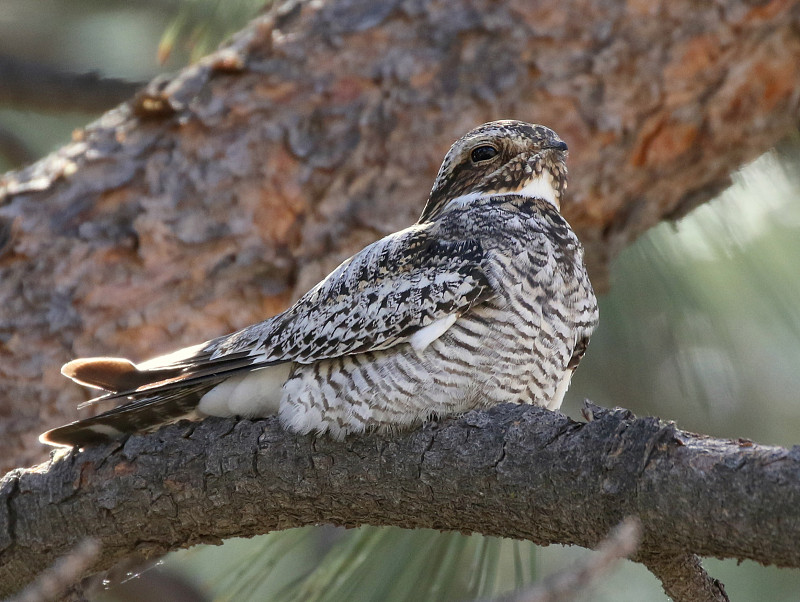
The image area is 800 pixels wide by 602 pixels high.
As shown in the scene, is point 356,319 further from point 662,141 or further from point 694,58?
point 694,58

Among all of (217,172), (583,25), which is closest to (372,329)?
(217,172)

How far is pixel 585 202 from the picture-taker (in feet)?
12.9

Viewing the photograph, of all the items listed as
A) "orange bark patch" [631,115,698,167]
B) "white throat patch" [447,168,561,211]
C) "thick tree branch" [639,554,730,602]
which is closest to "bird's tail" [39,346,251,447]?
"white throat patch" [447,168,561,211]

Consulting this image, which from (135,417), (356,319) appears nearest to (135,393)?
(135,417)

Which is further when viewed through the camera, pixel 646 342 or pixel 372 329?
pixel 646 342

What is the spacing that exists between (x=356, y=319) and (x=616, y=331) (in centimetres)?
228

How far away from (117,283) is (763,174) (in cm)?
313

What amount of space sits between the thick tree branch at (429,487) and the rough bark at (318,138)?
1051mm

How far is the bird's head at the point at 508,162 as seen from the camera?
301cm

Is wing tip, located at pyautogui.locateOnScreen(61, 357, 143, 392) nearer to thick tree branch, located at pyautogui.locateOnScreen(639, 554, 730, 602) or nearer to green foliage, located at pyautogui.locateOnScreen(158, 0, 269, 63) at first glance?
thick tree branch, located at pyautogui.locateOnScreen(639, 554, 730, 602)

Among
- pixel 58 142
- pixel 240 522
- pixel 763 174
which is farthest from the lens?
pixel 58 142

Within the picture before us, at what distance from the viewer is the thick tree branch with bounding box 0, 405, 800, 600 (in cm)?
175

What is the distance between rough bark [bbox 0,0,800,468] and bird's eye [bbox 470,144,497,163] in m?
0.74

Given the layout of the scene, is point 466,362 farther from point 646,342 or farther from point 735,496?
point 646,342
